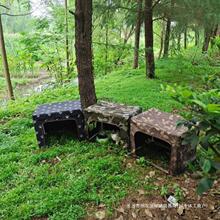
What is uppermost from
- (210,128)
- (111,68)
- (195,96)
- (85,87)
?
(195,96)

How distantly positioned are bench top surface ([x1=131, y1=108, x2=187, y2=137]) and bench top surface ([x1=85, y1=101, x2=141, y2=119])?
16 centimetres

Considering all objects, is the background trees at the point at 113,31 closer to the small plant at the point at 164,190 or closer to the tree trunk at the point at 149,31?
the tree trunk at the point at 149,31

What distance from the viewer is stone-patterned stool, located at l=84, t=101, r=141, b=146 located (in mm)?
3025

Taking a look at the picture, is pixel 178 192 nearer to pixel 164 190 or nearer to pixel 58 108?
pixel 164 190

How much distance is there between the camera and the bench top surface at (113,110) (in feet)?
10.1

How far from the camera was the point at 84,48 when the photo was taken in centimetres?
336

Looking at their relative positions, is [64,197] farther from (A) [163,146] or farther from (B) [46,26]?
(B) [46,26]

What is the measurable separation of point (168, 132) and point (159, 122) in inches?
Answer: 8.9

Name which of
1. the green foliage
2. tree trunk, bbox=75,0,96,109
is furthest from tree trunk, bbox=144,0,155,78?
the green foliage

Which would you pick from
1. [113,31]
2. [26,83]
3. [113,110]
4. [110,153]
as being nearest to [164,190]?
[110,153]

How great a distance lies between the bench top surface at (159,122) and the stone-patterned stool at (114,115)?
147 millimetres

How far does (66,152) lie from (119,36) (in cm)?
1019

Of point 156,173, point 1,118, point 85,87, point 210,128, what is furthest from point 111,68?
point 210,128

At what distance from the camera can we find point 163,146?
3059 millimetres
